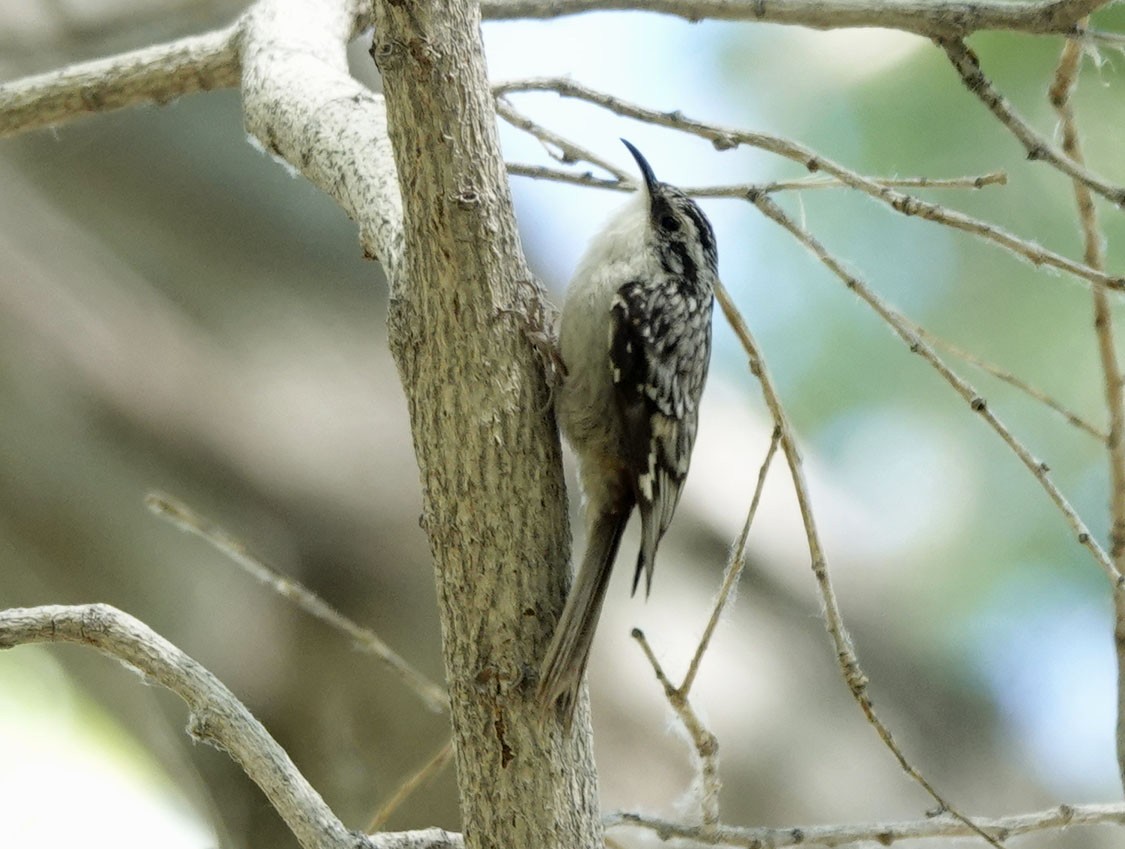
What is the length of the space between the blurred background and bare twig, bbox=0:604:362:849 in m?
1.83

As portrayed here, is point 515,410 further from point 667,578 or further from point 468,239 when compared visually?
point 667,578

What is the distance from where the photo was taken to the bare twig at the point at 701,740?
1594mm

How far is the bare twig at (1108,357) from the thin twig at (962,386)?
16 centimetres

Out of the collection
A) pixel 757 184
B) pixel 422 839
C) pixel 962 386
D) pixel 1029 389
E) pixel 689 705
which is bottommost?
pixel 422 839

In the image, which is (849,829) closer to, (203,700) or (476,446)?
(476,446)

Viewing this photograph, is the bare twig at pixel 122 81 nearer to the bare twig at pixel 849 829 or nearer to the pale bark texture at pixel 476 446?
the pale bark texture at pixel 476 446

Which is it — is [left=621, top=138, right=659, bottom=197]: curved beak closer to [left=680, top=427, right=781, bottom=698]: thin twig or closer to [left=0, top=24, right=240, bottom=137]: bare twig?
[left=680, top=427, right=781, bottom=698]: thin twig

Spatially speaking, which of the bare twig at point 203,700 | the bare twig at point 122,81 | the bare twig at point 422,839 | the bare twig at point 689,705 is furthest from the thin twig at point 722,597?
the bare twig at point 122,81

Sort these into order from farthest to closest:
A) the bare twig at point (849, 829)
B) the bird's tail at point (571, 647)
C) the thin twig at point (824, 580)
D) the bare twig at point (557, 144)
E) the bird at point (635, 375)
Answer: the bare twig at point (557, 144) < the bird at point (635, 375) < the bare twig at point (849, 829) < the thin twig at point (824, 580) < the bird's tail at point (571, 647)

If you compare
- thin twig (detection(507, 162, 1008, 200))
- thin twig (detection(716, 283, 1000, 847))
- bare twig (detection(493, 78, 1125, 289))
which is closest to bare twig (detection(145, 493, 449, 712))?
thin twig (detection(716, 283, 1000, 847))

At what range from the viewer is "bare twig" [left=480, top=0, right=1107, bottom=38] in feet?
5.63

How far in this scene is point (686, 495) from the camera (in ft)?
12.4

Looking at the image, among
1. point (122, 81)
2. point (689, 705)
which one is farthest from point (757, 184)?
point (122, 81)

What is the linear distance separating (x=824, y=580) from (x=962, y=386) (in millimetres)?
372
